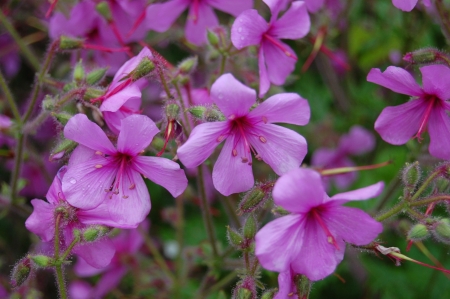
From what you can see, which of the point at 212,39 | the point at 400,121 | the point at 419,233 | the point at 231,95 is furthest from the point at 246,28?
the point at 419,233

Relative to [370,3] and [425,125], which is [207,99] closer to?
[425,125]

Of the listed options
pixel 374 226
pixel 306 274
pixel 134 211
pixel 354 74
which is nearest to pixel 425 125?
pixel 374 226

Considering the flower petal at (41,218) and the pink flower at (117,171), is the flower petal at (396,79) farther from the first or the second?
the flower petal at (41,218)

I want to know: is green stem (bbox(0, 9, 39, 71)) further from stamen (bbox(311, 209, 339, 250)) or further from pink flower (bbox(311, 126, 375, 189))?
pink flower (bbox(311, 126, 375, 189))

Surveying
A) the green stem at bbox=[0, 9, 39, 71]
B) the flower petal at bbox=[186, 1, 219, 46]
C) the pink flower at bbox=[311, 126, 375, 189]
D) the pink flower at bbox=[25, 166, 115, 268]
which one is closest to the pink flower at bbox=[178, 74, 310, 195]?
the pink flower at bbox=[25, 166, 115, 268]

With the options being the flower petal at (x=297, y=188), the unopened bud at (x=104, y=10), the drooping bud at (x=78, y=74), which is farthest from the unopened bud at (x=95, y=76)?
the flower petal at (x=297, y=188)

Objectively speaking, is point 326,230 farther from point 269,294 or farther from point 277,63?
point 277,63
